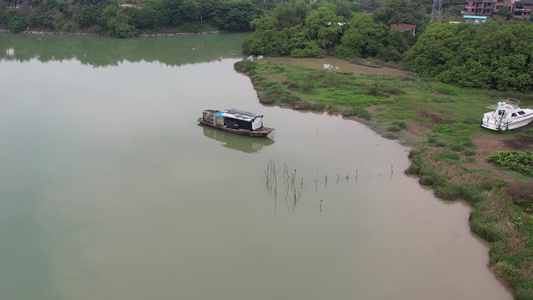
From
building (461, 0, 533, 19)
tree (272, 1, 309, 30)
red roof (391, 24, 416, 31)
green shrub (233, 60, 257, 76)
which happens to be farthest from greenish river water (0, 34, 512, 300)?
building (461, 0, 533, 19)

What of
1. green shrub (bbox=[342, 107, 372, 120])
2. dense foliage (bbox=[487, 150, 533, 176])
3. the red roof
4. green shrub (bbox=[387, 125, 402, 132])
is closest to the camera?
dense foliage (bbox=[487, 150, 533, 176])

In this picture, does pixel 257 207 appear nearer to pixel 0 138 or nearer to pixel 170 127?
pixel 170 127

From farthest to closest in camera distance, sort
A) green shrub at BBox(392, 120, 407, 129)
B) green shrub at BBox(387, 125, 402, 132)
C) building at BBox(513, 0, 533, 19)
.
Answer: building at BBox(513, 0, 533, 19) < green shrub at BBox(392, 120, 407, 129) < green shrub at BBox(387, 125, 402, 132)

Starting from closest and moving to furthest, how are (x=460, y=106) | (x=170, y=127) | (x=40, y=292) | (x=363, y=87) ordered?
1. (x=40, y=292)
2. (x=170, y=127)
3. (x=460, y=106)
4. (x=363, y=87)

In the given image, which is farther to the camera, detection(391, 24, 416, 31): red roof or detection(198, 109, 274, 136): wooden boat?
detection(391, 24, 416, 31): red roof

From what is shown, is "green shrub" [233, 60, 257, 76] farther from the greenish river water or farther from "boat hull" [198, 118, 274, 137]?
"boat hull" [198, 118, 274, 137]

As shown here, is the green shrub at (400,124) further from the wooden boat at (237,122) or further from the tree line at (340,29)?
the tree line at (340,29)

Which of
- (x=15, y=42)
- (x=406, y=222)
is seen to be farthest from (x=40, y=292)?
(x=15, y=42)
